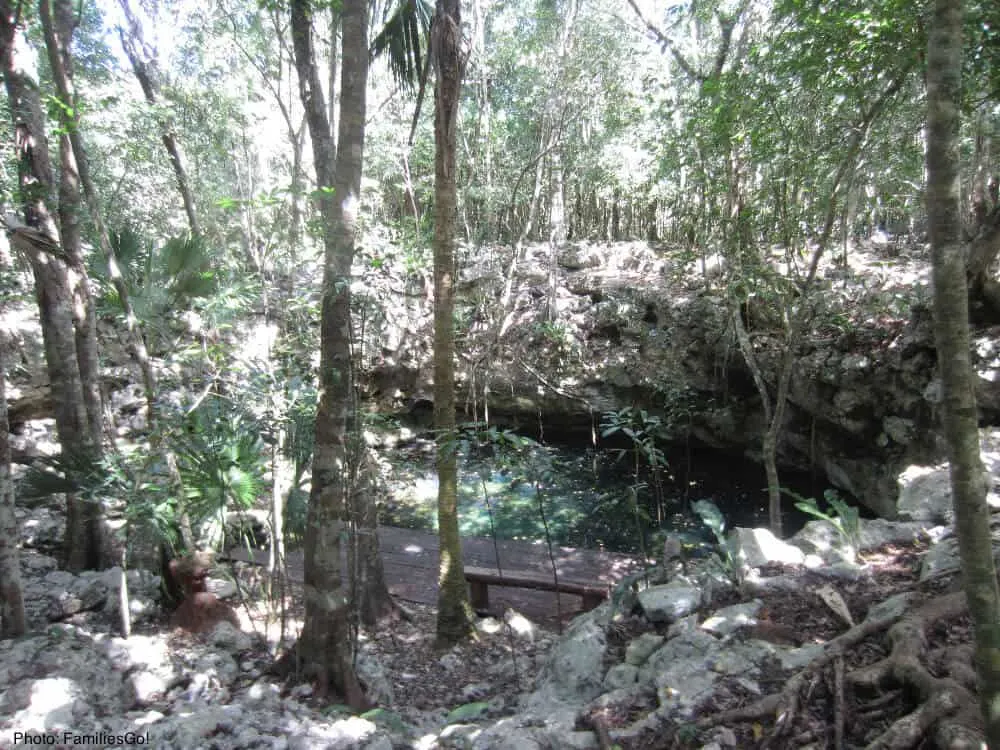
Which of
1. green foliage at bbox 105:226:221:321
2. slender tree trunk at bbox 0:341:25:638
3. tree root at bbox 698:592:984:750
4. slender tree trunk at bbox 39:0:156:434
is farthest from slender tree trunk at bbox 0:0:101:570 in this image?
tree root at bbox 698:592:984:750

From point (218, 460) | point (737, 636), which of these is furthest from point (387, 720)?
point (218, 460)

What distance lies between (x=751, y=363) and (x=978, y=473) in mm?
5191

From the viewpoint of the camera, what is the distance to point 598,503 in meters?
8.42

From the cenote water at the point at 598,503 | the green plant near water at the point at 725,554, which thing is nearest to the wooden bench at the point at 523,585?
the green plant near water at the point at 725,554

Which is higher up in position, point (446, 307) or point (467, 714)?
point (446, 307)

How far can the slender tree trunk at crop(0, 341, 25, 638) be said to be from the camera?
12.5ft

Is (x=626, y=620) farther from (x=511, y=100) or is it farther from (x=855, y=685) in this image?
(x=511, y=100)

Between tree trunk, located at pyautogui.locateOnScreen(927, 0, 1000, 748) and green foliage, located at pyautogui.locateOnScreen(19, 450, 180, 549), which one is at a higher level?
tree trunk, located at pyautogui.locateOnScreen(927, 0, 1000, 748)

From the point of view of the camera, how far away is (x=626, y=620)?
13.5 feet

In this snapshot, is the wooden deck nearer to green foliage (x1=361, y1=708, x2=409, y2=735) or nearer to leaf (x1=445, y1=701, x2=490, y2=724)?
leaf (x1=445, y1=701, x2=490, y2=724)

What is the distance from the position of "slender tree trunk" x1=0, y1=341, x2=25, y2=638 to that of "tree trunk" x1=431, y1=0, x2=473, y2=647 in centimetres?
284

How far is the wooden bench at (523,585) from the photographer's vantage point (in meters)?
5.63

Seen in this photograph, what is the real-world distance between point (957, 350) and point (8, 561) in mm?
5290

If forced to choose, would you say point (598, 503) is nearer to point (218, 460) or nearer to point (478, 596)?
point (478, 596)
